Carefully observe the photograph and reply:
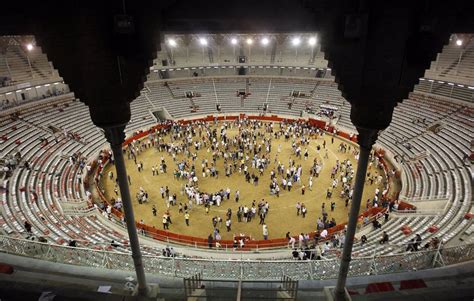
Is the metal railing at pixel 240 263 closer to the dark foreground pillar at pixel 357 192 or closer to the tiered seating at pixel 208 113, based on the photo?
the dark foreground pillar at pixel 357 192

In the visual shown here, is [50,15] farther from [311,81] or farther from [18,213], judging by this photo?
[311,81]

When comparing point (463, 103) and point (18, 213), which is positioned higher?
point (463, 103)

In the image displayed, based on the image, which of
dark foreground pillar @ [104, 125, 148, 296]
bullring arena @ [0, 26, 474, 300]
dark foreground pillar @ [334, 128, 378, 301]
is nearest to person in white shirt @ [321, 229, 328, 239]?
bullring arena @ [0, 26, 474, 300]

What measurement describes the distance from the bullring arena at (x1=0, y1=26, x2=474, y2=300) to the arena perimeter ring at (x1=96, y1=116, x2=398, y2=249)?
0.40 feet

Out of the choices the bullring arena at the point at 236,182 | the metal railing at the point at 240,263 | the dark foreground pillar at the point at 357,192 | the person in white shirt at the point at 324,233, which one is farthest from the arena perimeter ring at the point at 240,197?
the dark foreground pillar at the point at 357,192

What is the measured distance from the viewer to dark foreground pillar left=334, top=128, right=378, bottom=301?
5.67 metres

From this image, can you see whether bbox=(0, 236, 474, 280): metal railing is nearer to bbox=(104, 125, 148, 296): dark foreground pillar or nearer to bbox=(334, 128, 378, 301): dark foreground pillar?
bbox=(104, 125, 148, 296): dark foreground pillar

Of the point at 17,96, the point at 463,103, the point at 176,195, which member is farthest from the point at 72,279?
the point at 463,103

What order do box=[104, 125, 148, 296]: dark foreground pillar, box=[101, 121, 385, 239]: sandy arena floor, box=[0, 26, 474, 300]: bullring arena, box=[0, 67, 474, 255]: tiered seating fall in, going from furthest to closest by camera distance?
box=[101, 121, 385, 239]: sandy arena floor, box=[0, 67, 474, 255]: tiered seating, box=[0, 26, 474, 300]: bullring arena, box=[104, 125, 148, 296]: dark foreground pillar

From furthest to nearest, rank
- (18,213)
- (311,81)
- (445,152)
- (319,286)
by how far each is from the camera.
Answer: (311,81)
(445,152)
(18,213)
(319,286)

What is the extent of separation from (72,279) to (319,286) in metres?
5.29

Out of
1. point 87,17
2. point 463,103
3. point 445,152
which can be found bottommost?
point 445,152

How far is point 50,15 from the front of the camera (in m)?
5.02

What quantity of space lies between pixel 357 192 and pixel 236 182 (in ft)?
65.8
